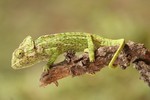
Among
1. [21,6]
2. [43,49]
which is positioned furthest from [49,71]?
[21,6]

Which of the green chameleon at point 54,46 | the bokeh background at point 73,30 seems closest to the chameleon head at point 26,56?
the green chameleon at point 54,46

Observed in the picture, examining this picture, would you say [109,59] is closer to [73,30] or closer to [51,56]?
[51,56]

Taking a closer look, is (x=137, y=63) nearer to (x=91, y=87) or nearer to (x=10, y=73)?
(x=91, y=87)

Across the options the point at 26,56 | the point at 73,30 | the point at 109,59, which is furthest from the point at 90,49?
the point at 73,30

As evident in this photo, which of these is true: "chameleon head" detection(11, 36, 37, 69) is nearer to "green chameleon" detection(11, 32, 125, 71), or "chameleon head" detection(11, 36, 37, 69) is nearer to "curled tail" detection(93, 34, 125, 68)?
"green chameleon" detection(11, 32, 125, 71)

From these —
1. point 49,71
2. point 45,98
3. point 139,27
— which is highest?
point 49,71

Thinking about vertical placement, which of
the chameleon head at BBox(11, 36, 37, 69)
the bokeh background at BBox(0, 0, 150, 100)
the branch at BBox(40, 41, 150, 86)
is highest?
the chameleon head at BBox(11, 36, 37, 69)

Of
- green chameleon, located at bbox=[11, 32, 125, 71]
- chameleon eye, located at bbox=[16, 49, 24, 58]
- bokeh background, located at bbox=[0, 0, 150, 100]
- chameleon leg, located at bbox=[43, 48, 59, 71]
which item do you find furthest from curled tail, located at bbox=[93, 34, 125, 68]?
bokeh background, located at bbox=[0, 0, 150, 100]
